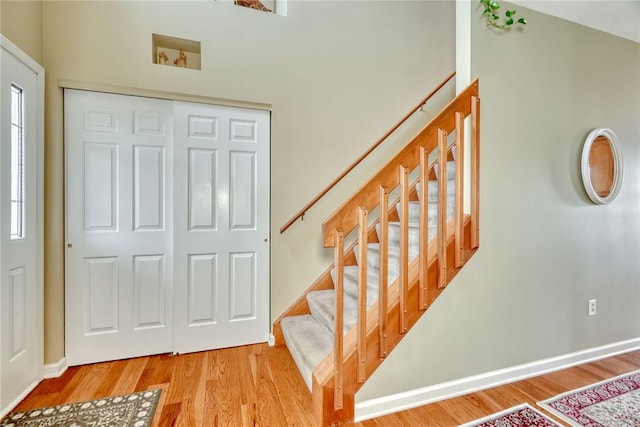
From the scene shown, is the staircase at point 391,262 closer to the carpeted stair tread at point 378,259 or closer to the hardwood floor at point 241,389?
the carpeted stair tread at point 378,259

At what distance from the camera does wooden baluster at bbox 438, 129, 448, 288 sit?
1655mm

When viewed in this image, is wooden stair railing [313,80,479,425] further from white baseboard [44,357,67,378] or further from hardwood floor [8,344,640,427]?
white baseboard [44,357,67,378]

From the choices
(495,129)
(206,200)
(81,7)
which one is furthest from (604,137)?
(81,7)

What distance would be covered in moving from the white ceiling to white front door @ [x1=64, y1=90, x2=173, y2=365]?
2.77m

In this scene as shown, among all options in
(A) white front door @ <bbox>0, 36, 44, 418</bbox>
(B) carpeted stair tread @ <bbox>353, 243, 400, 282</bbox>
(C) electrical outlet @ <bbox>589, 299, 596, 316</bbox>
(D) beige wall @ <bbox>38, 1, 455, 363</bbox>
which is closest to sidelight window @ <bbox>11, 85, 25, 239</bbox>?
(A) white front door @ <bbox>0, 36, 44, 418</bbox>

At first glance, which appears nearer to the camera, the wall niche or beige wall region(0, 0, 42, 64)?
beige wall region(0, 0, 42, 64)

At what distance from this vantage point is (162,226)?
232 cm

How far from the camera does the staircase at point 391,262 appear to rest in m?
1.46

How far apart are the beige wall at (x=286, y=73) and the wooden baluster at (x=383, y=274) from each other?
3.74 feet

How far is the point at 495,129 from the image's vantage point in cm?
189

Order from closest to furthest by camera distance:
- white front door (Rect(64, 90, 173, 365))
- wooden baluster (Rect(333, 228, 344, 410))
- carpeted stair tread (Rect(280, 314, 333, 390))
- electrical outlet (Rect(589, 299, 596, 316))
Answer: wooden baluster (Rect(333, 228, 344, 410))
carpeted stair tread (Rect(280, 314, 333, 390))
white front door (Rect(64, 90, 173, 365))
electrical outlet (Rect(589, 299, 596, 316))

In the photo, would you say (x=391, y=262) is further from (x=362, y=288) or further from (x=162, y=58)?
(x=162, y=58)

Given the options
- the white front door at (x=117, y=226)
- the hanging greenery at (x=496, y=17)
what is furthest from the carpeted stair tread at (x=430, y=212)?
the white front door at (x=117, y=226)

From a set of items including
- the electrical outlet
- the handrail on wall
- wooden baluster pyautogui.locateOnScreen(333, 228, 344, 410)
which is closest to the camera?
wooden baluster pyautogui.locateOnScreen(333, 228, 344, 410)
